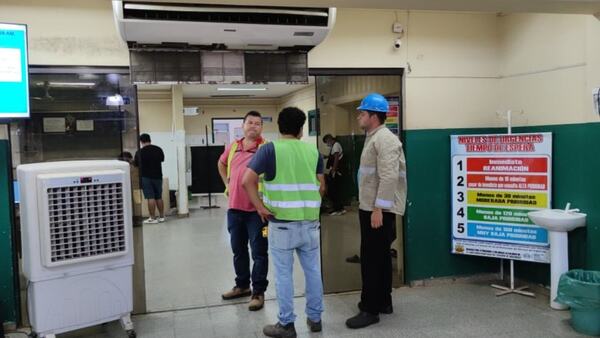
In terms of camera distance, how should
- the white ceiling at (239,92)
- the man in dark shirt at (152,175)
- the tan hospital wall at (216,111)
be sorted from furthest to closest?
1. the tan hospital wall at (216,111)
2. the white ceiling at (239,92)
3. the man in dark shirt at (152,175)

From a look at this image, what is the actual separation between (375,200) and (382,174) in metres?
0.19

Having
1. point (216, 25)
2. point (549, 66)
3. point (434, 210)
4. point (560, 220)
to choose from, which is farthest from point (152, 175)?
point (560, 220)

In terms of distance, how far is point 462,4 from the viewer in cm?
286

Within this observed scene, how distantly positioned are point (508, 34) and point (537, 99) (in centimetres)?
68

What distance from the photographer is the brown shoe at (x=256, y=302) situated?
3.75 meters

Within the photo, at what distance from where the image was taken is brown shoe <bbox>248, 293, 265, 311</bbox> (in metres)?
3.75

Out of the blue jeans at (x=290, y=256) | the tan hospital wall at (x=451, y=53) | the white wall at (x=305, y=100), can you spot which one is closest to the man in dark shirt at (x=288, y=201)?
the blue jeans at (x=290, y=256)

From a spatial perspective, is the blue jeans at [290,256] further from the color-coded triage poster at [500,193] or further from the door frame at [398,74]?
the color-coded triage poster at [500,193]

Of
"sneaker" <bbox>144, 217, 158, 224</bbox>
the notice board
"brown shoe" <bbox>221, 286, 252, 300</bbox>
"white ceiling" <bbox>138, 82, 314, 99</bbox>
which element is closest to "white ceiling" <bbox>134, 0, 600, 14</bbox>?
"brown shoe" <bbox>221, 286, 252, 300</bbox>

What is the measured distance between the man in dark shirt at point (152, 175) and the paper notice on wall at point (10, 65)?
4.66 metres

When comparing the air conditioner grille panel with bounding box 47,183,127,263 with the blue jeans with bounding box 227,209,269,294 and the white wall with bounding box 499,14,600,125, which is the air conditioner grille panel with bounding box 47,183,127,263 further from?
the white wall with bounding box 499,14,600,125

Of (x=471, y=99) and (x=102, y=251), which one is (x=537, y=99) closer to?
(x=471, y=99)

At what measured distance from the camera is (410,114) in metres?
4.22

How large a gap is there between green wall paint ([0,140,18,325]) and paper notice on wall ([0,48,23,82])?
47cm
